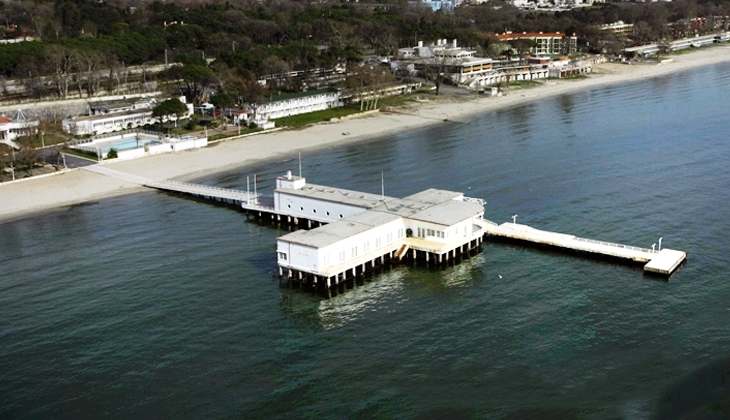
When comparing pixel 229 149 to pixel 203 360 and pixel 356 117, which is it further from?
pixel 203 360

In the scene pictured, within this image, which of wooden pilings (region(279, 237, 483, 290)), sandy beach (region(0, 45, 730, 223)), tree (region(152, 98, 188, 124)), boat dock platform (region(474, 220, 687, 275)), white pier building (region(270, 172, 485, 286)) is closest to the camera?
white pier building (region(270, 172, 485, 286))

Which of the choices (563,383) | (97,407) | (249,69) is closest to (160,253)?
(97,407)

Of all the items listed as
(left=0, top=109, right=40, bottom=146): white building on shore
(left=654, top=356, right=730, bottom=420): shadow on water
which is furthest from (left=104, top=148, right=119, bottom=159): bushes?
(left=654, top=356, right=730, bottom=420): shadow on water

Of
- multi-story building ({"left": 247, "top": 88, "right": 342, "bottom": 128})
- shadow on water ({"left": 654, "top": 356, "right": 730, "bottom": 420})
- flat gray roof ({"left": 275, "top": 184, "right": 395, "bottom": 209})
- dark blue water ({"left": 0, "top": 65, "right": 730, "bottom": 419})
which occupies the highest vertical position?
multi-story building ({"left": 247, "top": 88, "right": 342, "bottom": 128})

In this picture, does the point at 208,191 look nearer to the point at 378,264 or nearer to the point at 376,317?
the point at 378,264

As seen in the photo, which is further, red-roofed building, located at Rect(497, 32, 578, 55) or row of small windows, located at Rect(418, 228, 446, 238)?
red-roofed building, located at Rect(497, 32, 578, 55)

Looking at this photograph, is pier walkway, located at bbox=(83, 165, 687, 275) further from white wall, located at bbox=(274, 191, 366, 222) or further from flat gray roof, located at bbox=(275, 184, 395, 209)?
flat gray roof, located at bbox=(275, 184, 395, 209)

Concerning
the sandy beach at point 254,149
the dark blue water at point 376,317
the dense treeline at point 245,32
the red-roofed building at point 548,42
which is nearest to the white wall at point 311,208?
the dark blue water at point 376,317
